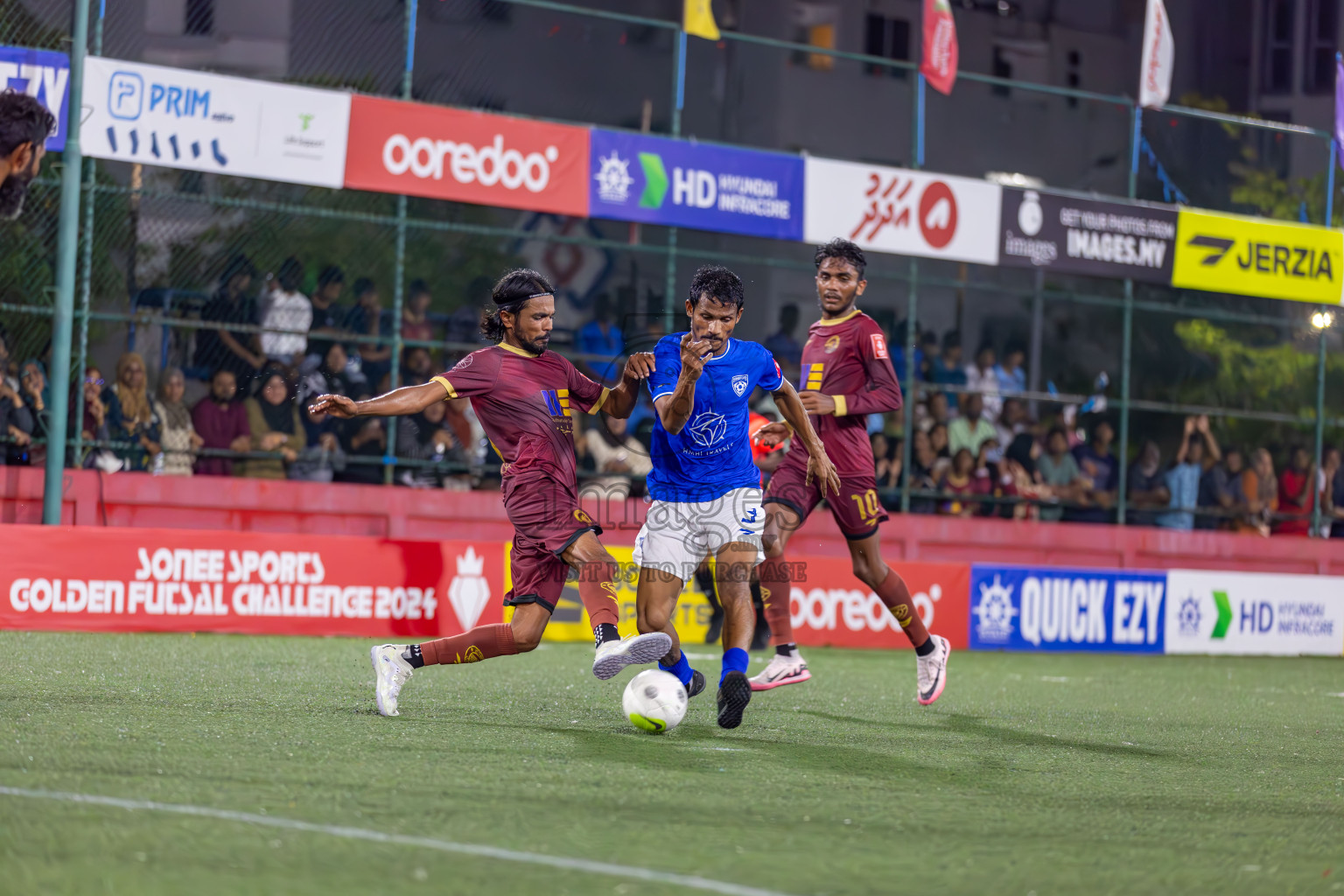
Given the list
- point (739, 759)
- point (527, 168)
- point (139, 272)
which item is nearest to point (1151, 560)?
point (527, 168)

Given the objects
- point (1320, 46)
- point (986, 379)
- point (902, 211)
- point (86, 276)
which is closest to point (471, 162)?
point (86, 276)

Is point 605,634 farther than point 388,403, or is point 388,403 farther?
point 605,634

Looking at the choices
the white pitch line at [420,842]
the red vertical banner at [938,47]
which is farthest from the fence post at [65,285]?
the red vertical banner at [938,47]

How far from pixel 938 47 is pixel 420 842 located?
16582 millimetres

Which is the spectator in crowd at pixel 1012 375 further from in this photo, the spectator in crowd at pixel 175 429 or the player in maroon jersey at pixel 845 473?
the player in maroon jersey at pixel 845 473

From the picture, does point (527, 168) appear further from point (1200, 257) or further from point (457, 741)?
point (457, 741)

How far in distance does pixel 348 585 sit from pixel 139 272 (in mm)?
4040

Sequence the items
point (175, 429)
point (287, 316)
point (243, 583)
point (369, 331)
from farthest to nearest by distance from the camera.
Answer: point (369, 331)
point (287, 316)
point (175, 429)
point (243, 583)

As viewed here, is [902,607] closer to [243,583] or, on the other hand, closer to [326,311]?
[243,583]

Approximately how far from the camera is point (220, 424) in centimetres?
1472

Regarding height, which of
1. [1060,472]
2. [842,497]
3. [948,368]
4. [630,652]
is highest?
[948,368]

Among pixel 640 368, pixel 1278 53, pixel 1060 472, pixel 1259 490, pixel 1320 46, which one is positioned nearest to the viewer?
pixel 640 368

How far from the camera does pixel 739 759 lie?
5973mm

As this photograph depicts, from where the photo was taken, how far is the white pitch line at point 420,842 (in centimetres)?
373
